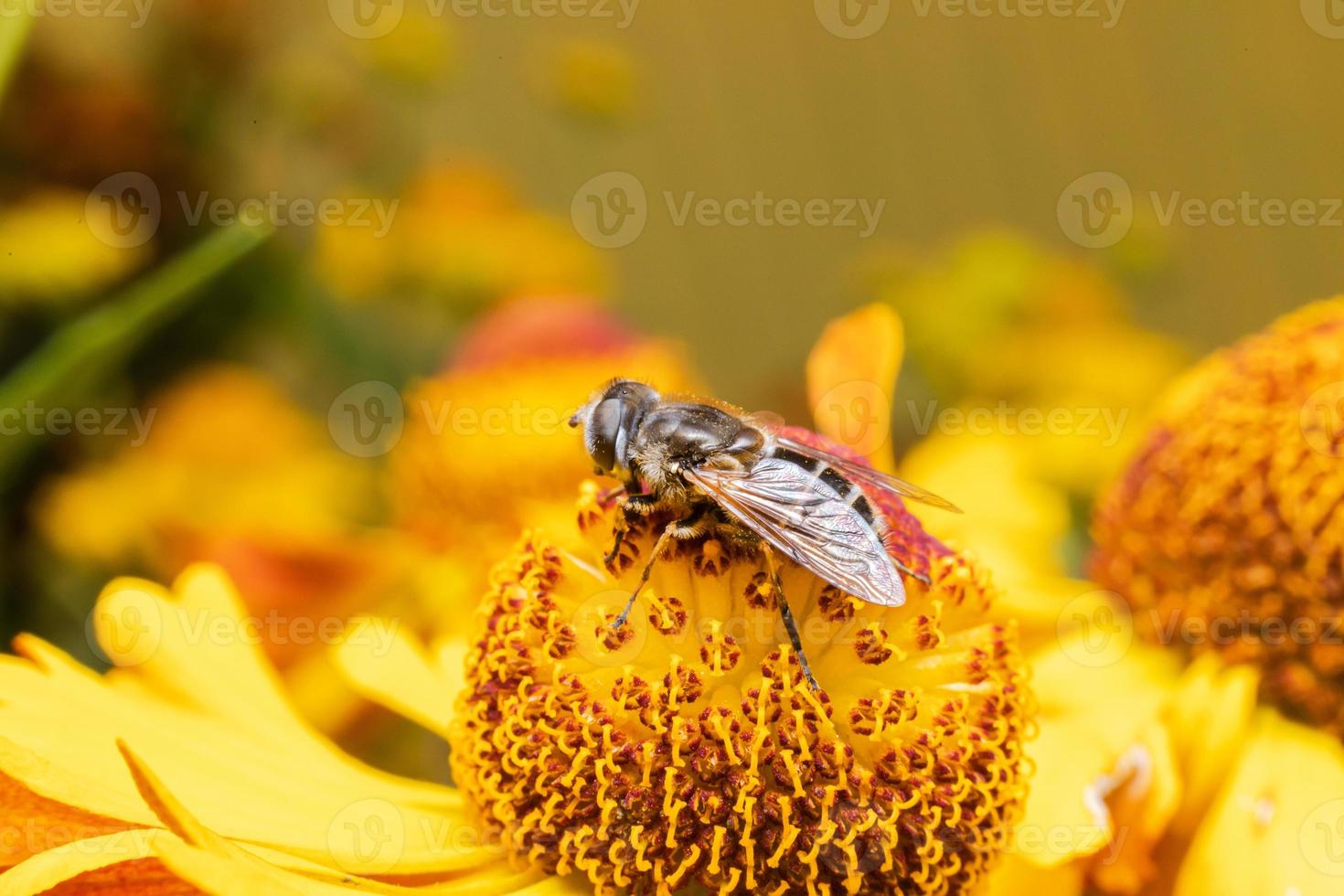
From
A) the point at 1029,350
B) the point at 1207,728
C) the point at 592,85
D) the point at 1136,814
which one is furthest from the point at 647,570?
the point at 592,85

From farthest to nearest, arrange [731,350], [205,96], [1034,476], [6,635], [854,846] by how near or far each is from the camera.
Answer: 1. [731,350]
2. [205,96]
3. [1034,476]
4. [6,635]
5. [854,846]

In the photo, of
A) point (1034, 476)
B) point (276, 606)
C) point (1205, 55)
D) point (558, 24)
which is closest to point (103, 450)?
point (276, 606)

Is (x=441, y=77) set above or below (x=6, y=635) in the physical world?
above

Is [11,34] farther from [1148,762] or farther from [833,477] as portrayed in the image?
[1148,762]

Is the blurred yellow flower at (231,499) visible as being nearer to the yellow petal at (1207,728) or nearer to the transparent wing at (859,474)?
the transparent wing at (859,474)

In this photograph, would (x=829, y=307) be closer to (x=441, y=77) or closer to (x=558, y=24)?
(x=558, y=24)

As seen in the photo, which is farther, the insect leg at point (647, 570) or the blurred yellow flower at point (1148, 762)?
the blurred yellow flower at point (1148, 762)

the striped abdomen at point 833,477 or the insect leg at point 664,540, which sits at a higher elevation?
the striped abdomen at point 833,477

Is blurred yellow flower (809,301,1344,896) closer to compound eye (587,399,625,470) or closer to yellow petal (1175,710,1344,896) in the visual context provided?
yellow petal (1175,710,1344,896)

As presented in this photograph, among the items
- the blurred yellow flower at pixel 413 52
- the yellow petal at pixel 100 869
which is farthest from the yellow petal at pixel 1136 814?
the blurred yellow flower at pixel 413 52
